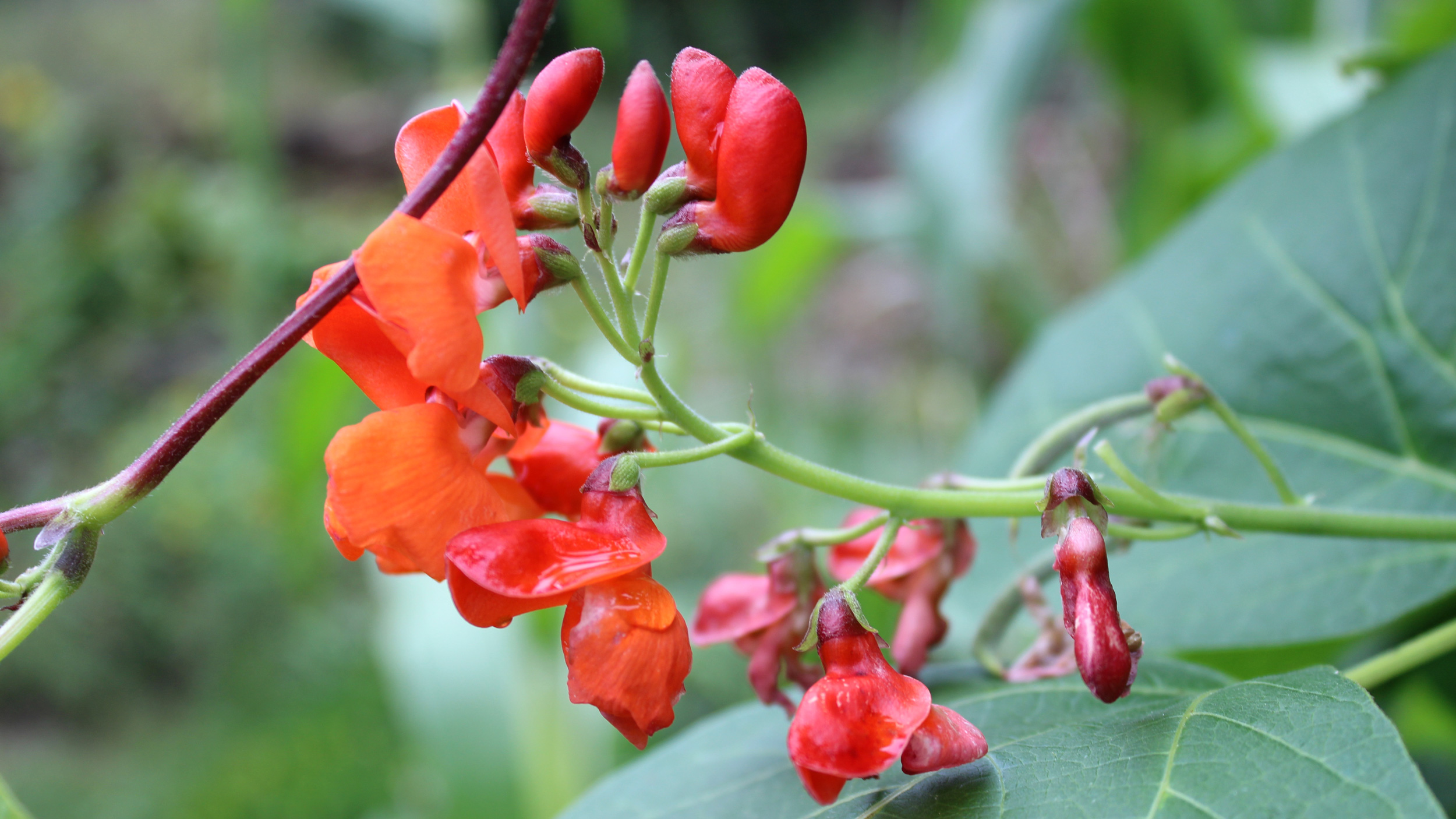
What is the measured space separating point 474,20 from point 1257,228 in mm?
1832

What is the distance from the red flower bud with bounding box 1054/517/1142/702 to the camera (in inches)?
15.7

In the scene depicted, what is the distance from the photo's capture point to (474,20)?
2.22 m

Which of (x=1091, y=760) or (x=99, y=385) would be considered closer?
(x=1091, y=760)

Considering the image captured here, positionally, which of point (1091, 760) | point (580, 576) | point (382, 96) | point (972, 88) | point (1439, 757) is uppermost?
point (382, 96)

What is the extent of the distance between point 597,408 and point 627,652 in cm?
11

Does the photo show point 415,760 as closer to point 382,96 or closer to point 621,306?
point 621,306

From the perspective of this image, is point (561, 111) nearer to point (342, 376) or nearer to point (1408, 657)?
point (1408, 657)

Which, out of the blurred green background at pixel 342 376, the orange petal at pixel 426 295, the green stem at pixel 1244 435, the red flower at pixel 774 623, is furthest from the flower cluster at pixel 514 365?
the blurred green background at pixel 342 376

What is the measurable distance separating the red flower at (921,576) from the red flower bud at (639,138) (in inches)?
9.6

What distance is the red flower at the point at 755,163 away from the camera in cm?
42

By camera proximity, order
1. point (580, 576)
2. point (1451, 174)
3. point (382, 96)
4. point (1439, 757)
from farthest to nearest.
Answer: point (382, 96), point (1439, 757), point (1451, 174), point (580, 576)

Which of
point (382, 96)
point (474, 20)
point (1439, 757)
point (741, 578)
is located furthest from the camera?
point (382, 96)

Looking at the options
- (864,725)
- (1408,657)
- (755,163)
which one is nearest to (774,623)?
(864,725)

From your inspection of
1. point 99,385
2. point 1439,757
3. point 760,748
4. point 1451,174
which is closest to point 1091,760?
point 760,748
